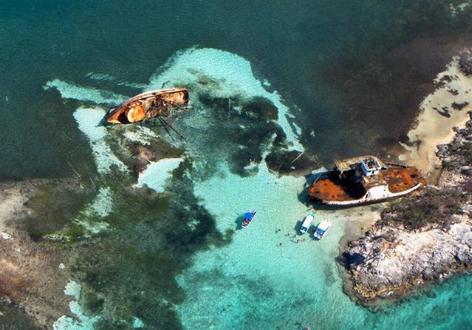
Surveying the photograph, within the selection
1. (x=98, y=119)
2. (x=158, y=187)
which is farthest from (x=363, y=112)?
(x=98, y=119)

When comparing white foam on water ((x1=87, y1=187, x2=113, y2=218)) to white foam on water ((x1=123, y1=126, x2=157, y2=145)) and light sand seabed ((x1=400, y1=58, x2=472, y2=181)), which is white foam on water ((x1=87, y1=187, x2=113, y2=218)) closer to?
white foam on water ((x1=123, y1=126, x2=157, y2=145))

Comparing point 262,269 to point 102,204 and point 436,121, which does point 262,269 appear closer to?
point 102,204

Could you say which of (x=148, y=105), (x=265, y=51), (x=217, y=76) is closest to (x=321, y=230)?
(x=148, y=105)

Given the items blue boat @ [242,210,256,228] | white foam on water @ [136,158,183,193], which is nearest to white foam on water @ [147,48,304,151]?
white foam on water @ [136,158,183,193]

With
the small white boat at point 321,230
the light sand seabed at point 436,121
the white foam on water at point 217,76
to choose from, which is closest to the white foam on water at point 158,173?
the white foam on water at point 217,76

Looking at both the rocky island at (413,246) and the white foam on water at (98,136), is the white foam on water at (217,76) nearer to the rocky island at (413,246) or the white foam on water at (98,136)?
the white foam on water at (98,136)

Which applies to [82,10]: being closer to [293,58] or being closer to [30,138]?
[30,138]
